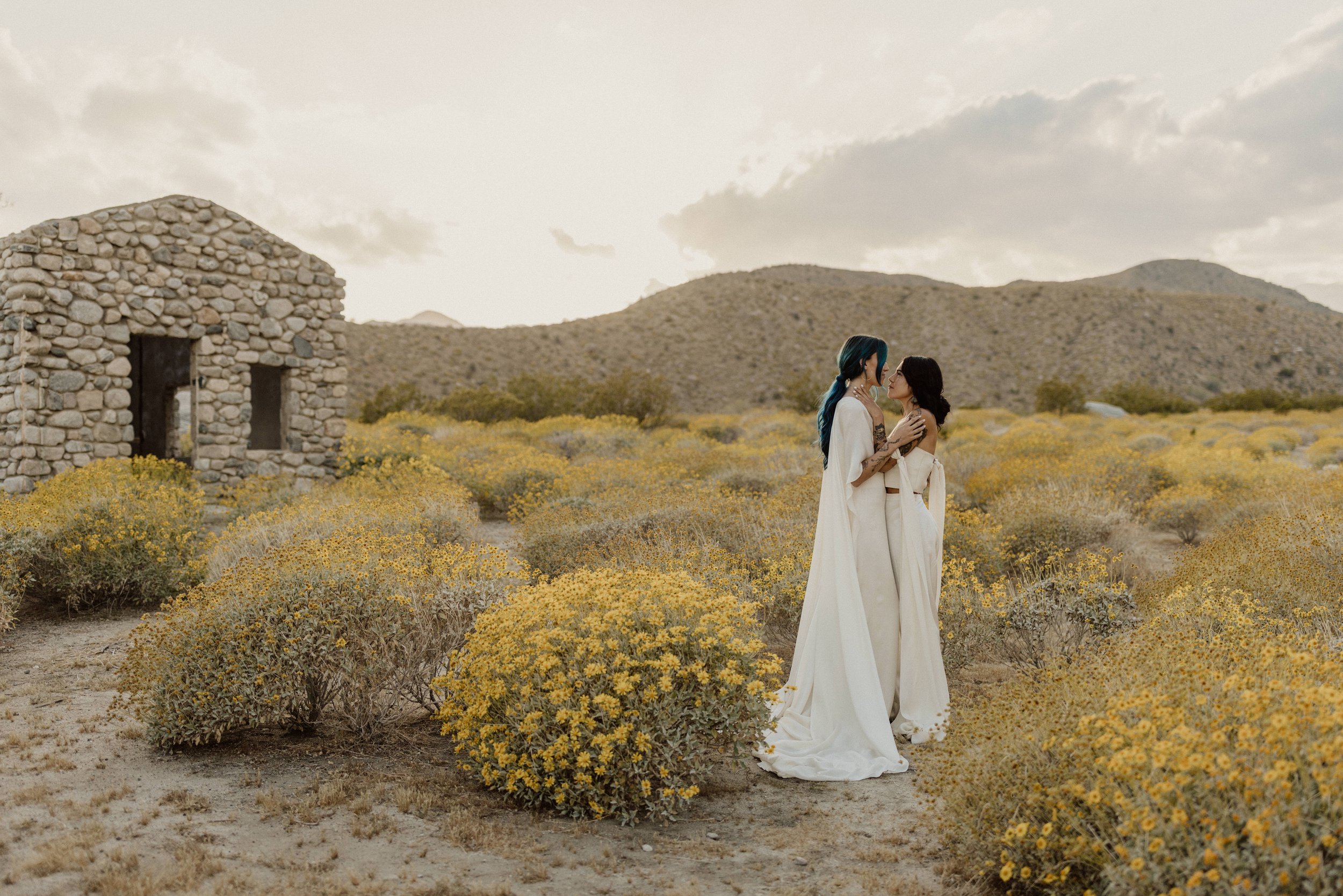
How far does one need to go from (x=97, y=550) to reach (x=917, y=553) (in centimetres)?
696

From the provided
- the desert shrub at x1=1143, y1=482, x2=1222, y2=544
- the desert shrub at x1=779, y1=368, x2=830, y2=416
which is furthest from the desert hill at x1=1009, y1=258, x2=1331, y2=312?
the desert shrub at x1=1143, y1=482, x2=1222, y2=544

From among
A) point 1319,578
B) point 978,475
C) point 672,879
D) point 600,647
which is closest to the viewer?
point 672,879

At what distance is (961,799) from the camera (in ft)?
10.3

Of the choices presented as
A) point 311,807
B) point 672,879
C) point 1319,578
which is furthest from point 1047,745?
point 1319,578

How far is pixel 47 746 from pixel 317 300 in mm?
9857

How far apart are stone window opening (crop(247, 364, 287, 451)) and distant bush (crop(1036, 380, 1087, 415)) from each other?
2756 centimetres

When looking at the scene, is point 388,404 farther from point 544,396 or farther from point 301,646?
point 301,646

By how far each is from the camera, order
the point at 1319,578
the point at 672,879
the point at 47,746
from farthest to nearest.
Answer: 1. the point at 1319,578
2. the point at 47,746
3. the point at 672,879

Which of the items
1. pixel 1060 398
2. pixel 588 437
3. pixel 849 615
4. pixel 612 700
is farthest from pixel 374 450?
pixel 1060 398

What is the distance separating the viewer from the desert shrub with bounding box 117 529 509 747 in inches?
173

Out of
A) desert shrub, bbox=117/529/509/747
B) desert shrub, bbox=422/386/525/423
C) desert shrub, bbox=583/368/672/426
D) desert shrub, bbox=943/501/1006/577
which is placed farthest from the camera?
desert shrub, bbox=583/368/672/426

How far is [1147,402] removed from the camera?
1366 inches

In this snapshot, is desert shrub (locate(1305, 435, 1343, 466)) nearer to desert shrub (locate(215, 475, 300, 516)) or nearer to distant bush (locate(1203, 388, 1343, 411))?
desert shrub (locate(215, 475, 300, 516))

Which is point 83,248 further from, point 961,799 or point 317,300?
point 961,799
